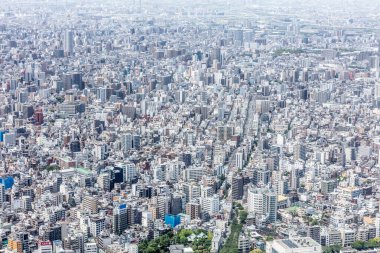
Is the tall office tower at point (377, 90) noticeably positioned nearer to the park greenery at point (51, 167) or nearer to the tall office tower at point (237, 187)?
the tall office tower at point (237, 187)

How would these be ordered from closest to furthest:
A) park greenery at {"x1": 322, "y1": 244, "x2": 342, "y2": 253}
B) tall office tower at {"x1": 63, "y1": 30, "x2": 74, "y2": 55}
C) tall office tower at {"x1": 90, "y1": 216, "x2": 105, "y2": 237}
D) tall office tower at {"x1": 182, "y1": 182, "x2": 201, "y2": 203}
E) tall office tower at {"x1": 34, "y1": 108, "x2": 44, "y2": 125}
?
park greenery at {"x1": 322, "y1": 244, "x2": 342, "y2": 253}
tall office tower at {"x1": 90, "y1": 216, "x2": 105, "y2": 237}
tall office tower at {"x1": 182, "y1": 182, "x2": 201, "y2": 203}
tall office tower at {"x1": 34, "y1": 108, "x2": 44, "y2": 125}
tall office tower at {"x1": 63, "y1": 30, "x2": 74, "y2": 55}

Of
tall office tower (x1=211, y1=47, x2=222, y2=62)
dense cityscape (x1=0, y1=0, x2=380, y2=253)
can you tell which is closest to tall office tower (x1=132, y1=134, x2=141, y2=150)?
dense cityscape (x1=0, y1=0, x2=380, y2=253)

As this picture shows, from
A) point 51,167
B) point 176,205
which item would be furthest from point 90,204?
point 51,167

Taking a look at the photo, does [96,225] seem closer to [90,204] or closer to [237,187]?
[90,204]

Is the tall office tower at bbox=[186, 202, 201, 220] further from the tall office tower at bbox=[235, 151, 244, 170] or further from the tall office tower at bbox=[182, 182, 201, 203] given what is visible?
the tall office tower at bbox=[235, 151, 244, 170]

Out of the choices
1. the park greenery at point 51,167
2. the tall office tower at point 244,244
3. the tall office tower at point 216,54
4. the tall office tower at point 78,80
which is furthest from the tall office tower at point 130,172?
the tall office tower at point 216,54

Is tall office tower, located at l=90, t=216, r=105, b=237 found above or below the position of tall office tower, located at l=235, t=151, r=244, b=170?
below
